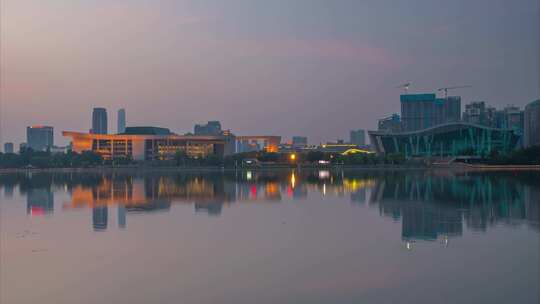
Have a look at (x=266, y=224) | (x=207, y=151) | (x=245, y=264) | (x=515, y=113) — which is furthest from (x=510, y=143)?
(x=245, y=264)

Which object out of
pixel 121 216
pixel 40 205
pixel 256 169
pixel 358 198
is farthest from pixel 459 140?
pixel 121 216

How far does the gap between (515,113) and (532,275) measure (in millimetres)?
122420

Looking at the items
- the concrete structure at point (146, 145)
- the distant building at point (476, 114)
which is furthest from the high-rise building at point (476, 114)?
the concrete structure at point (146, 145)

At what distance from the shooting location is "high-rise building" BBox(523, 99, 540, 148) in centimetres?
10269

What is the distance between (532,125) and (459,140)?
34821 millimetres

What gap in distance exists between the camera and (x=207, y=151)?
335 feet

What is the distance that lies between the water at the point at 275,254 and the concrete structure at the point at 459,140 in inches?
2424

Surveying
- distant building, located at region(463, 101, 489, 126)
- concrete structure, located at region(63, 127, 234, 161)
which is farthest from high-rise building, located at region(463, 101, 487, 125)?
concrete structure, located at region(63, 127, 234, 161)

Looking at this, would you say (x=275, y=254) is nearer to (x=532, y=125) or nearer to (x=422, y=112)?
(x=532, y=125)

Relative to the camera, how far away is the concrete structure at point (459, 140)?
78.9 m

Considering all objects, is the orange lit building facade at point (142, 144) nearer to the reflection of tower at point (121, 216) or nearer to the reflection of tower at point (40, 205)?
the reflection of tower at point (40, 205)

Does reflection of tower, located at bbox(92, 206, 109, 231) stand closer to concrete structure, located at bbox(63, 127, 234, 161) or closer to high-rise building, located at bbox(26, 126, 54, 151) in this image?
concrete structure, located at bbox(63, 127, 234, 161)

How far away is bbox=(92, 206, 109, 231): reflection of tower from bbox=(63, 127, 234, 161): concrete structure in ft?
256

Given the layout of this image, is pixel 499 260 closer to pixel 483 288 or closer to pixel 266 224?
pixel 483 288
